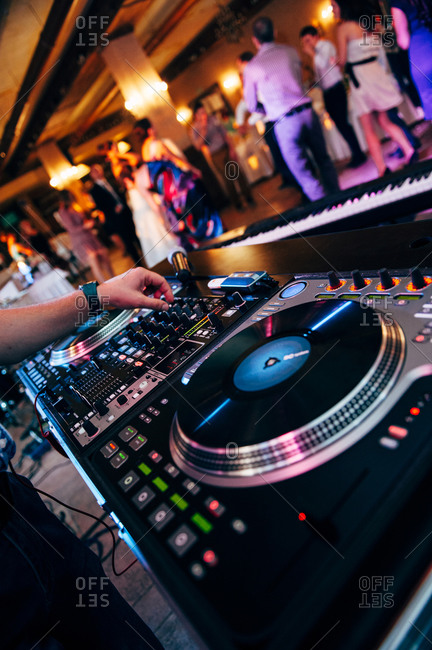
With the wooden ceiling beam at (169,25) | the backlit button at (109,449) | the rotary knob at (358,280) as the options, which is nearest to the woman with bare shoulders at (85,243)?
the wooden ceiling beam at (169,25)

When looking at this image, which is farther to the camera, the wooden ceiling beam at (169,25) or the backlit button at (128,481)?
the wooden ceiling beam at (169,25)

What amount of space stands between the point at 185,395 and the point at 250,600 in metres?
0.35

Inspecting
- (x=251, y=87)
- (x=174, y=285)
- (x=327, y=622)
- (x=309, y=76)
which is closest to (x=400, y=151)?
(x=251, y=87)

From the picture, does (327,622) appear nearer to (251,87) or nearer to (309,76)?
(251,87)

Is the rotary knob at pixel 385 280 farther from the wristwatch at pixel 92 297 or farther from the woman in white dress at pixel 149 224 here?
the woman in white dress at pixel 149 224

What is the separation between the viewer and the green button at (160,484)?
58 cm

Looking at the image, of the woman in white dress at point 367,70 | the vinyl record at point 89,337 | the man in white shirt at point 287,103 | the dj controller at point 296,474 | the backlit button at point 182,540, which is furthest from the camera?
the woman in white dress at point 367,70

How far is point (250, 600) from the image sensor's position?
0.39 meters

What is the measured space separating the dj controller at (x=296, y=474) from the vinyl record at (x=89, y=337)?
54 centimetres

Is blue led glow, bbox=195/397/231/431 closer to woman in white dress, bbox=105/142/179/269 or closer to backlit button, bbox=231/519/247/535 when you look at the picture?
backlit button, bbox=231/519/247/535

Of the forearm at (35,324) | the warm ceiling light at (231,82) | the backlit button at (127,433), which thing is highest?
the warm ceiling light at (231,82)

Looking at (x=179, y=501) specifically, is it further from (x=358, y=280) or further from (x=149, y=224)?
(x=149, y=224)

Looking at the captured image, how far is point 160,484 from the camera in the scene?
0.59 m

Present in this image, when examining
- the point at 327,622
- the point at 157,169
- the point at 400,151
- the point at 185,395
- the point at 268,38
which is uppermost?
the point at 268,38
